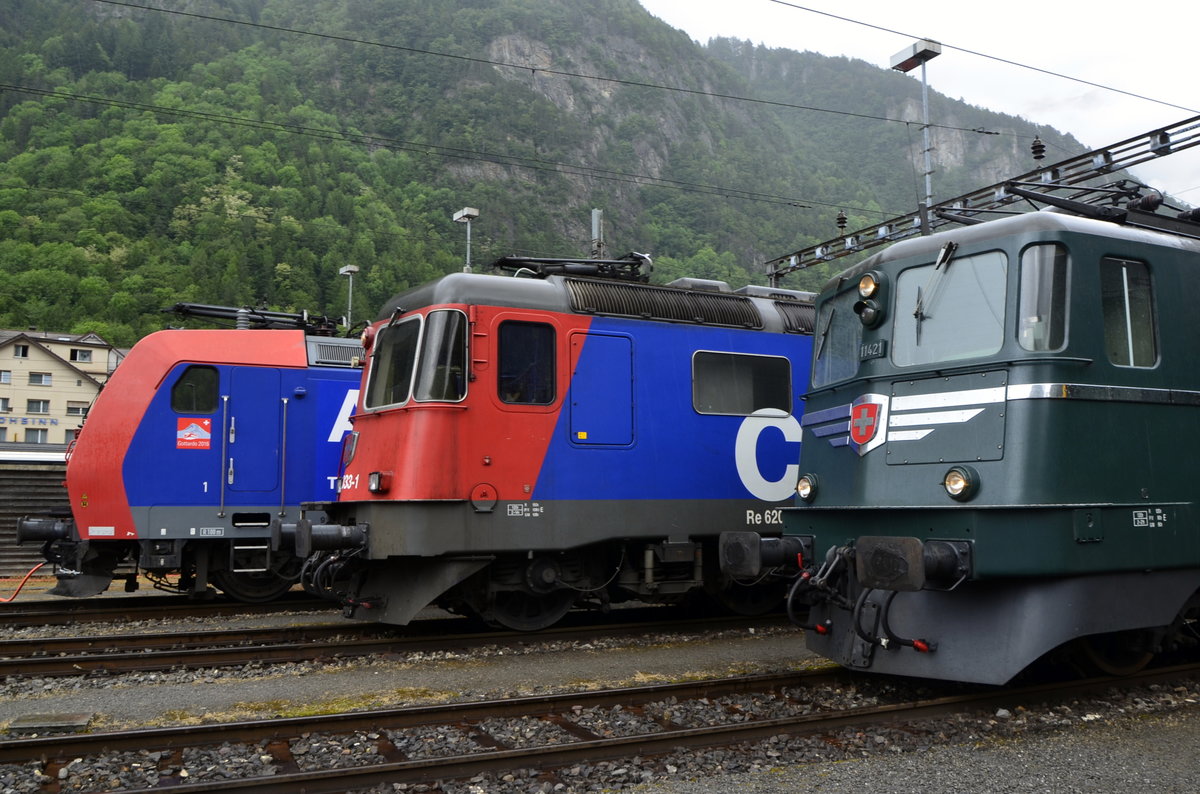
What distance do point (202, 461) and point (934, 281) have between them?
8.98 metres

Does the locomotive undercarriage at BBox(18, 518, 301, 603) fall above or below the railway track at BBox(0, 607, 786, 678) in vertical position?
above

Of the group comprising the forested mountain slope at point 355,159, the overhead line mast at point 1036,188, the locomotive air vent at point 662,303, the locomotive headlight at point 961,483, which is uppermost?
the forested mountain slope at point 355,159

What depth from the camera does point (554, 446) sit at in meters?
8.91

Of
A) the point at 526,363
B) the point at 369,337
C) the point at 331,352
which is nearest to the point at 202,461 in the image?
the point at 331,352

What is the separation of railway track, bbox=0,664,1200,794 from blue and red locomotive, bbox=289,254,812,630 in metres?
2.51

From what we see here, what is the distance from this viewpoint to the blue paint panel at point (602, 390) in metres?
9.08

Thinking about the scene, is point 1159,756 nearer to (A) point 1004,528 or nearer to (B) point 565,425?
(A) point 1004,528

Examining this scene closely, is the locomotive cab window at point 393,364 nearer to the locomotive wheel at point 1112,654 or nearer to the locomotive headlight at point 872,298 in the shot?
the locomotive headlight at point 872,298

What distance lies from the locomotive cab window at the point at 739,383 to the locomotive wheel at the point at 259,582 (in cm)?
594

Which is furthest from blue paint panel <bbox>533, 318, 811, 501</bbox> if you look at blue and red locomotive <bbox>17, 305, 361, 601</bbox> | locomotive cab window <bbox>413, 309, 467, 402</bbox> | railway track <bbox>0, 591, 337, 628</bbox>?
railway track <bbox>0, 591, 337, 628</bbox>

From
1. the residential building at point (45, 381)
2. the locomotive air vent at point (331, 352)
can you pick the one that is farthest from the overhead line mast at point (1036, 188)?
the residential building at point (45, 381)

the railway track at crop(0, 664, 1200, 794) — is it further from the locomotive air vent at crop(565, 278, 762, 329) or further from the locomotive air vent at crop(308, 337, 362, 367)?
the locomotive air vent at crop(308, 337, 362, 367)

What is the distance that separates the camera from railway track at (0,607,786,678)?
7930mm

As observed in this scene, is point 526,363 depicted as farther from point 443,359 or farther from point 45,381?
point 45,381
